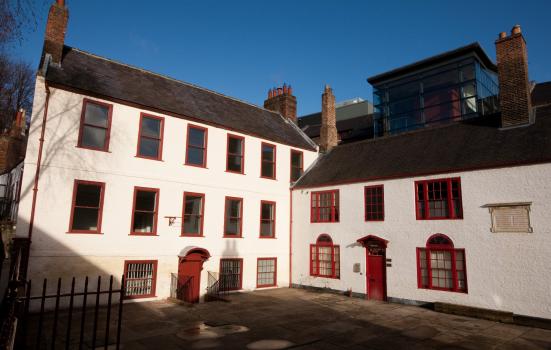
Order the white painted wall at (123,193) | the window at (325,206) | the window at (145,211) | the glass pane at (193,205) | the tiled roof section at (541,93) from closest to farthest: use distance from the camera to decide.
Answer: the white painted wall at (123,193) < the window at (145,211) < the glass pane at (193,205) < the window at (325,206) < the tiled roof section at (541,93)

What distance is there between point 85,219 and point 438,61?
29519 millimetres

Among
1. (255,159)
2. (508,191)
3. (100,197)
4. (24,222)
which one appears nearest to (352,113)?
(255,159)

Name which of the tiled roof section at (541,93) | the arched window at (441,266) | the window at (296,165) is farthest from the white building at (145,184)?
the tiled roof section at (541,93)

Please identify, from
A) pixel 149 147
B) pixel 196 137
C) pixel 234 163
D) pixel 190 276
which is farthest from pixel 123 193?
pixel 234 163

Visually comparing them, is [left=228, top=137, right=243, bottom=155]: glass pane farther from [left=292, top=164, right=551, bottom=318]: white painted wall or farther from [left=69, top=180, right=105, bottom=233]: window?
[left=69, top=180, right=105, bottom=233]: window

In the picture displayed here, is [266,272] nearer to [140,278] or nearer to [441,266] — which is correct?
[140,278]

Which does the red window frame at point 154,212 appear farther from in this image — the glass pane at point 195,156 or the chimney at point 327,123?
the chimney at point 327,123

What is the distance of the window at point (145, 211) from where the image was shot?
1656cm

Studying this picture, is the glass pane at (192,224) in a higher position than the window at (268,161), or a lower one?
lower

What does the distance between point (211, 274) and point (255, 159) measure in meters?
7.03

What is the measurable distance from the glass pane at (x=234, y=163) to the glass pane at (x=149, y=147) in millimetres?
4171

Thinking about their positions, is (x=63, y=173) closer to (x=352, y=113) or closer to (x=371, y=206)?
(x=371, y=206)

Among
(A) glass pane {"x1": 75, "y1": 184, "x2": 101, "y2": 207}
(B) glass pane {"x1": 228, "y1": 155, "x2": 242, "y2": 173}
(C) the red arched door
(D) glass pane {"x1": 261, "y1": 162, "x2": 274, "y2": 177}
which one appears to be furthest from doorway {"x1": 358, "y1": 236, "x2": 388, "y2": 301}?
(A) glass pane {"x1": 75, "y1": 184, "x2": 101, "y2": 207}

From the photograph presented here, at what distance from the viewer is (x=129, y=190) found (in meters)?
16.4
